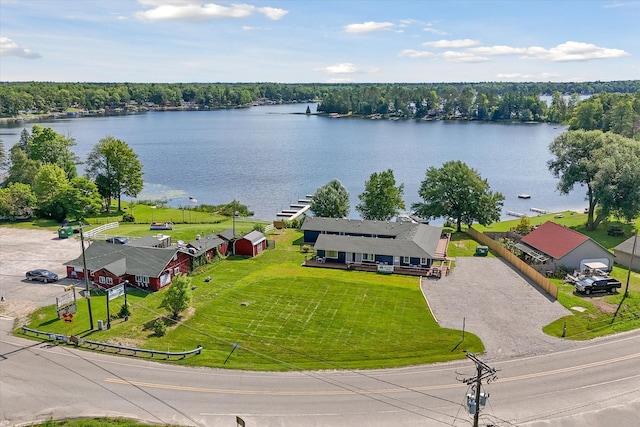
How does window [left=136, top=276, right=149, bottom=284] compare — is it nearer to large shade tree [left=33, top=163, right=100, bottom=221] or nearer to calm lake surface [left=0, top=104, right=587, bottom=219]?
large shade tree [left=33, top=163, right=100, bottom=221]

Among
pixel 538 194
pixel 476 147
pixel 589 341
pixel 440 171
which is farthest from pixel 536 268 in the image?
pixel 476 147

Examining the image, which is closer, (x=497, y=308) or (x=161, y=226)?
(x=497, y=308)

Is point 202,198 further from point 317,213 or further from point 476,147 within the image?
point 476,147

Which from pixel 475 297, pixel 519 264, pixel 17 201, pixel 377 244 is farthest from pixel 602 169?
pixel 17 201

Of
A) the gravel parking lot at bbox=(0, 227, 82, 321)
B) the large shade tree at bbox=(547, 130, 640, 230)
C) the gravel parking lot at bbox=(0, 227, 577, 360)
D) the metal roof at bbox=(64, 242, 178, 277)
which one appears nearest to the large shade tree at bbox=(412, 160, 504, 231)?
the large shade tree at bbox=(547, 130, 640, 230)

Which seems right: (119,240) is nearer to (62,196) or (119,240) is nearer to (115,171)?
(62,196)

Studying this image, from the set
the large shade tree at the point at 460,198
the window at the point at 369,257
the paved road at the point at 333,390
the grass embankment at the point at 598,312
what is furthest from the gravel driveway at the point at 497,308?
the large shade tree at the point at 460,198
